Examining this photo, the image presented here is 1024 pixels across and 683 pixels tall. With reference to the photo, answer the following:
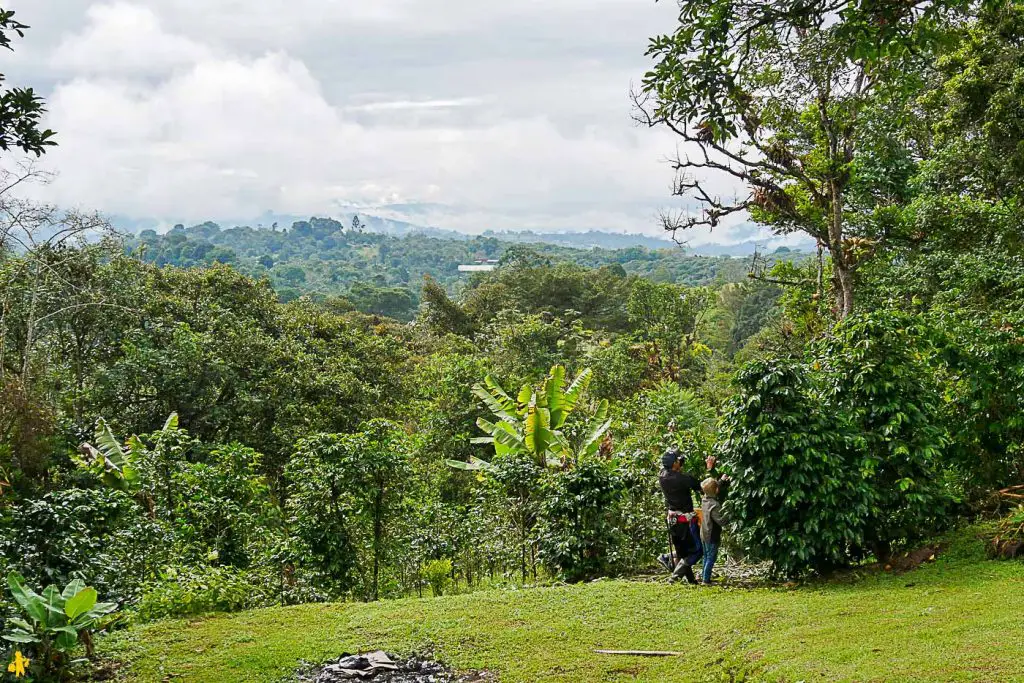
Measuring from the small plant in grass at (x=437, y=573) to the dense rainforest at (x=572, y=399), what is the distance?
0.03m

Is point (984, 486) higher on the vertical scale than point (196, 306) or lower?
lower

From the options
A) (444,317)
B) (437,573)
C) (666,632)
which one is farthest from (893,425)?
(444,317)

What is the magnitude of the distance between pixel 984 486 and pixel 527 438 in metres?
5.97

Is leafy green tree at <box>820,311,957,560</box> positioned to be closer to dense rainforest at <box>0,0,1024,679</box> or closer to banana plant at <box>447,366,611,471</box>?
dense rainforest at <box>0,0,1024,679</box>

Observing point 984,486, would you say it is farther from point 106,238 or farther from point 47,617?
point 106,238

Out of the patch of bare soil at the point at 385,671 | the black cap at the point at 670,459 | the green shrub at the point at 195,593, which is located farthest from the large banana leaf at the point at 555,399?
the patch of bare soil at the point at 385,671

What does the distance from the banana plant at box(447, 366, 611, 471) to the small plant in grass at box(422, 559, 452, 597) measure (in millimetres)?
1570

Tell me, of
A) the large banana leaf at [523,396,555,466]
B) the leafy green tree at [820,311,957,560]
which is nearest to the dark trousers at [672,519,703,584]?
the leafy green tree at [820,311,957,560]

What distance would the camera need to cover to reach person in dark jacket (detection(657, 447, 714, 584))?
8148 millimetres

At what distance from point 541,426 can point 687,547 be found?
143 inches

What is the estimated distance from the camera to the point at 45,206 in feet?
46.6

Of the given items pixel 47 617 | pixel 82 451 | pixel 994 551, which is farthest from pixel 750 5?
pixel 82 451

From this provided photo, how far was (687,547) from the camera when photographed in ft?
27.1

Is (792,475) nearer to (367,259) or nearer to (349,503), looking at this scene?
(349,503)
